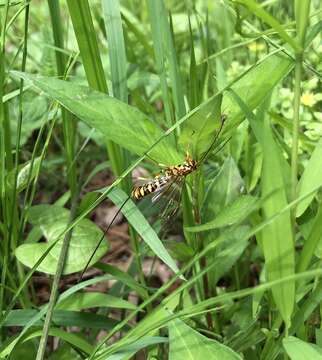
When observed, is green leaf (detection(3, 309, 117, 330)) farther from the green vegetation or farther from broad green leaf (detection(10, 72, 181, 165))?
broad green leaf (detection(10, 72, 181, 165))

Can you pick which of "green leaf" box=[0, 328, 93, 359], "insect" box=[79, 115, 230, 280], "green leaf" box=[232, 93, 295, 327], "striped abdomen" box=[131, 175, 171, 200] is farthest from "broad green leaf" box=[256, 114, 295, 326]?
"green leaf" box=[0, 328, 93, 359]

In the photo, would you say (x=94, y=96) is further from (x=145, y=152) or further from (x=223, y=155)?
(x=223, y=155)

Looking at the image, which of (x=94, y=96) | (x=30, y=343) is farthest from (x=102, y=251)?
(x=94, y=96)

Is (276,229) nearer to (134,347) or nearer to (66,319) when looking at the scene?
(134,347)

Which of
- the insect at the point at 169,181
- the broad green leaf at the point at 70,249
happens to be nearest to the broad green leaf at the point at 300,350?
the insect at the point at 169,181

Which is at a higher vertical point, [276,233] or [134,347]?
[276,233]

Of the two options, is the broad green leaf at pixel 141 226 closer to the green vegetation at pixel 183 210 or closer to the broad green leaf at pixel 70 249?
the green vegetation at pixel 183 210

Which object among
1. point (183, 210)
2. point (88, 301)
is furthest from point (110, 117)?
point (88, 301)
